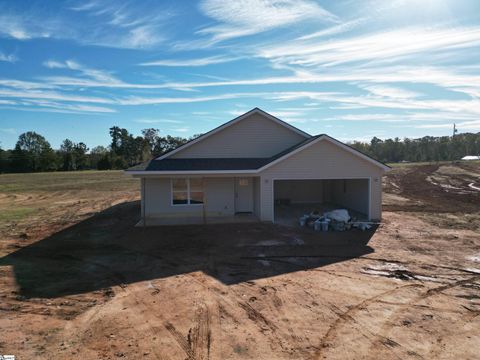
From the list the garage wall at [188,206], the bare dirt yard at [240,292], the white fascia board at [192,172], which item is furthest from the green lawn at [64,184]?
the bare dirt yard at [240,292]

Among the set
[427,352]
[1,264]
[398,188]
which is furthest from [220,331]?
[398,188]

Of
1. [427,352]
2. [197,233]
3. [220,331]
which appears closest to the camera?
[427,352]

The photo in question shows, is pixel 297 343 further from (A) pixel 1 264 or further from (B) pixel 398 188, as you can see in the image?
(B) pixel 398 188

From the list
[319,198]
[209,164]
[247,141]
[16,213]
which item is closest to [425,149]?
[319,198]

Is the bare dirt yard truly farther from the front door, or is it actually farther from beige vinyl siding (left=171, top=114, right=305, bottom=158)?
beige vinyl siding (left=171, top=114, right=305, bottom=158)

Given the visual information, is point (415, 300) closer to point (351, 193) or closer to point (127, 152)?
point (351, 193)

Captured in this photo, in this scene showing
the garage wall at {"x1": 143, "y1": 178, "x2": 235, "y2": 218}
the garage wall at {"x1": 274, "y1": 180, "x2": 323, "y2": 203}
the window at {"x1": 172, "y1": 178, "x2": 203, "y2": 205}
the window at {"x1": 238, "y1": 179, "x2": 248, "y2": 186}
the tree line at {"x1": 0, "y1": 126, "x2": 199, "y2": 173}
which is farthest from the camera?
the tree line at {"x1": 0, "y1": 126, "x2": 199, "y2": 173}

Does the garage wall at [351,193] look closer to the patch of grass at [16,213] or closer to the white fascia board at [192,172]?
the white fascia board at [192,172]

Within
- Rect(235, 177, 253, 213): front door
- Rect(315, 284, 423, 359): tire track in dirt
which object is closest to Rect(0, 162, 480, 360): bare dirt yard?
Rect(315, 284, 423, 359): tire track in dirt
